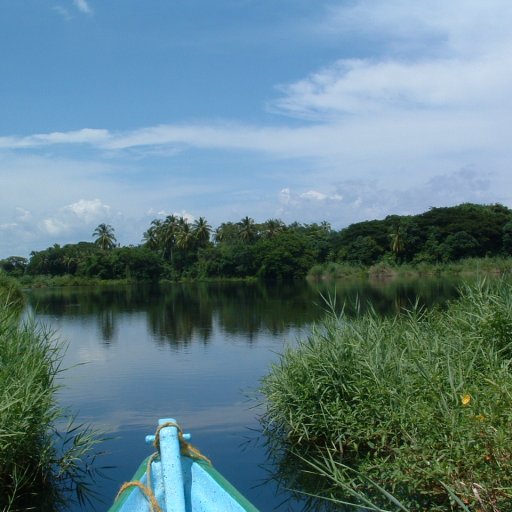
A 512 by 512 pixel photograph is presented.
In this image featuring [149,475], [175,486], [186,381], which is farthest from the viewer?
[186,381]

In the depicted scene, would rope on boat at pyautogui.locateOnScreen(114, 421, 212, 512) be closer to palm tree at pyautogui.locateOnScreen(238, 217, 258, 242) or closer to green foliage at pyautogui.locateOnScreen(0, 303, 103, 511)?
green foliage at pyautogui.locateOnScreen(0, 303, 103, 511)

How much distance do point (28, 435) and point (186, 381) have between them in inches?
366

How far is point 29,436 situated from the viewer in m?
7.71

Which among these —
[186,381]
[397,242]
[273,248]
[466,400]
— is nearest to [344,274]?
[397,242]

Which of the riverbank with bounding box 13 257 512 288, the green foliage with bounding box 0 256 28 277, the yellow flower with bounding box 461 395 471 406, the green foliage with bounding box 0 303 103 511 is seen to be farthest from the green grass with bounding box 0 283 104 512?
the green foliage with bounding box 0 256 28 277

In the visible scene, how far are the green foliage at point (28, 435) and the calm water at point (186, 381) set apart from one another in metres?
0.55

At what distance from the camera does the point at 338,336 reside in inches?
384

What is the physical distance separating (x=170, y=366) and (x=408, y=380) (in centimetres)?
1224

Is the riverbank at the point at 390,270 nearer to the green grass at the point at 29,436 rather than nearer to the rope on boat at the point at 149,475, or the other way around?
the green grass at the point at 29,436

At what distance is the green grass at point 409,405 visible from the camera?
20.0 feet

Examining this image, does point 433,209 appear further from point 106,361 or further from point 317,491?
point 317,491

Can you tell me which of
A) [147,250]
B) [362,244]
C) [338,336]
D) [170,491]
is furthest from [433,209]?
[170,491]

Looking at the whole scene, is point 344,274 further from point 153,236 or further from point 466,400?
point 466,400

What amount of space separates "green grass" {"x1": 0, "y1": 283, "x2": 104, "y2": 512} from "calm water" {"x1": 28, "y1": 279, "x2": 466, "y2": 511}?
0.51m
